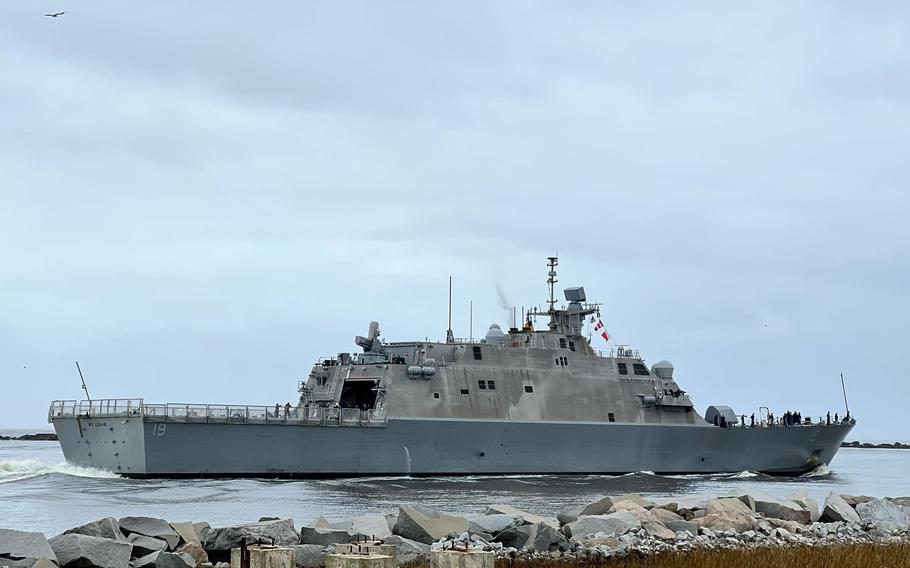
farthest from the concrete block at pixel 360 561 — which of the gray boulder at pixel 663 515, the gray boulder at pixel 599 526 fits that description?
the gray boulder at pixel 663 515

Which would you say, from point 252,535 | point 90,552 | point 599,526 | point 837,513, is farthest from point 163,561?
point 837,513

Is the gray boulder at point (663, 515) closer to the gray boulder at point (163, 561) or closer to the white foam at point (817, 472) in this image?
A: the gray boulder at point (163, 561)

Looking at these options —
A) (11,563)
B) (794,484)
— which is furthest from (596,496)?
(11,563)

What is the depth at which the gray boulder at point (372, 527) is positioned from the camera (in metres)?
12.8

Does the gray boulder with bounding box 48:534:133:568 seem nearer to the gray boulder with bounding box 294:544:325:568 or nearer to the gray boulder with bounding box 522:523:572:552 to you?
the gray boulder with bounding box 294:544:325:568

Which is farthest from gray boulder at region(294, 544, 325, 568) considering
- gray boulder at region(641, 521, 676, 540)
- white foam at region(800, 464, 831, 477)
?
white foam at region(800, 464, 831, 477)

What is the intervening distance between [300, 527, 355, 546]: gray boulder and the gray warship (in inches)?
659

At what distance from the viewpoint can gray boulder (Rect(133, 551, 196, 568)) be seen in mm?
10516

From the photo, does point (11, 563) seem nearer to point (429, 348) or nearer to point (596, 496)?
point (596, 496)

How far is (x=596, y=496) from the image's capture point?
25234mm

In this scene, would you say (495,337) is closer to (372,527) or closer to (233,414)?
(233,414)

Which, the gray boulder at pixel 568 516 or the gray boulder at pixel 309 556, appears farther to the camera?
the gray boulder at pixel 568 516

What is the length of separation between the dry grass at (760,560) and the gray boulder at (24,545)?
4.50 metres

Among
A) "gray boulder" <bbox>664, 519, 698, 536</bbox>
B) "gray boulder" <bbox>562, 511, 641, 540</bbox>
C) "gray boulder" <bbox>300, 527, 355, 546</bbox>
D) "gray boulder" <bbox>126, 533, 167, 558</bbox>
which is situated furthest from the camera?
"gray boulder" <bbox>664, 519, 698, 536</bbox>
